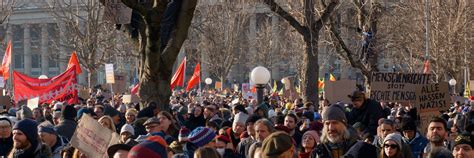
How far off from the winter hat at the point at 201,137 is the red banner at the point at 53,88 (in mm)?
13407

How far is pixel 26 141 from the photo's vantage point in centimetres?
844

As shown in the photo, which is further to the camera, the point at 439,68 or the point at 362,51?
the point at 439,68

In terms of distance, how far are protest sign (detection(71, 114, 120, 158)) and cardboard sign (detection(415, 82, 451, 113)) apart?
795 cm

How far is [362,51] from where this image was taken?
2519cm

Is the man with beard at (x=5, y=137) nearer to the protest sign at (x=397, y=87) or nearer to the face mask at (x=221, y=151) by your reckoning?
the face mask at (x=221, y=151)

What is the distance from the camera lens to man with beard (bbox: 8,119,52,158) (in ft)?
27.5

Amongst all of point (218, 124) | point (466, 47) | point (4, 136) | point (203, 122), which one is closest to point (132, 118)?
point (218, 124)

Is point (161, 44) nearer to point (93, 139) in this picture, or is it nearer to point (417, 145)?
point (417, 145)

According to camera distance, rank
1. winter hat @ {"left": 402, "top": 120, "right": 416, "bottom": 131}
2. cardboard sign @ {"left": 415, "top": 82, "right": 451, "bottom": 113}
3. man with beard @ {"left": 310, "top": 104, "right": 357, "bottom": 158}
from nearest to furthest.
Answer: man with beard @ {"left": 310, "top": 104, "right": 357, "bottom": 158} < winter hat @ {"left": 402, "top": 120, "right": 416, "bottom": 131} < cardboard sign @ {"left": 415, "top": 82, "right": 451, "bottom": 113}

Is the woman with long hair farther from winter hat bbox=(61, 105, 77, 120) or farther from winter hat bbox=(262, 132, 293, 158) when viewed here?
winter hat bbox=(61, 105, 77, 120)

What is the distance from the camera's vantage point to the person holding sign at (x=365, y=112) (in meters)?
11.8

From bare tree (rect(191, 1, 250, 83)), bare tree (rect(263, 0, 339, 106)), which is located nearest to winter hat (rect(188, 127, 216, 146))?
bare tree (rect(263, 0, 339, 106))

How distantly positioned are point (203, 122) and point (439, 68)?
2447 centimetres

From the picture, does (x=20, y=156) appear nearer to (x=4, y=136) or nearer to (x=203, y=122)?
(x=4, y=136)
